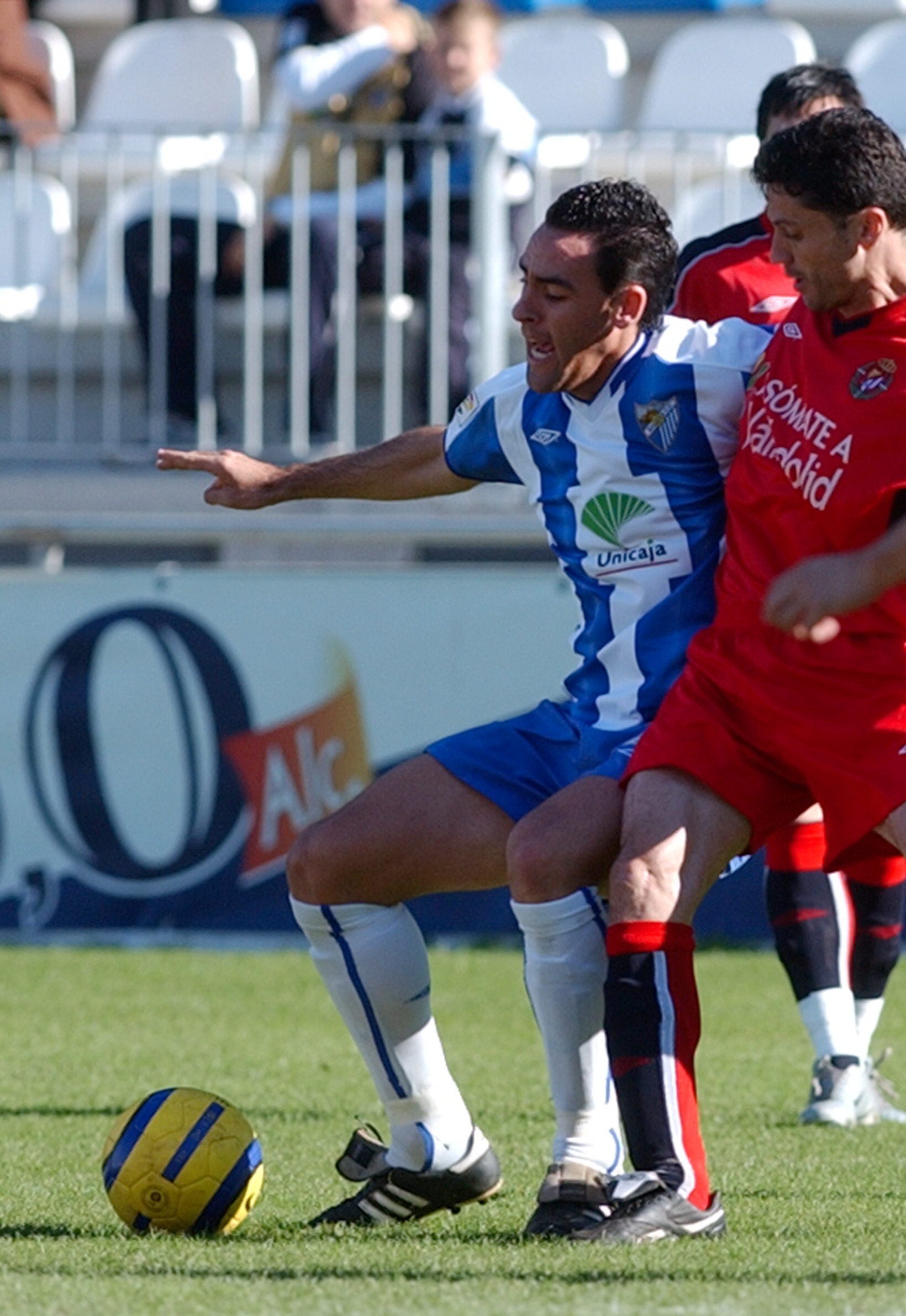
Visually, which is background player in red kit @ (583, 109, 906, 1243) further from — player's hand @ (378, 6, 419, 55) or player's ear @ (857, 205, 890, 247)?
player's hand @ (378, 6, 419, 55)

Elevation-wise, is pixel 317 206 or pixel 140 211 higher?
pixel 317 206

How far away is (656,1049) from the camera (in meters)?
4.04

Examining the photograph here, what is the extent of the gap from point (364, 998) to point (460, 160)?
645 centimetres

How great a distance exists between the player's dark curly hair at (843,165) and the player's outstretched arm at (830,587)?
2.28ft

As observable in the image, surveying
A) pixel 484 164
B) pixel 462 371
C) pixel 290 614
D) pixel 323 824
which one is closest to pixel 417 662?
pixel 290 614

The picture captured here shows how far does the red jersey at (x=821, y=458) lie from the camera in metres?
4.04

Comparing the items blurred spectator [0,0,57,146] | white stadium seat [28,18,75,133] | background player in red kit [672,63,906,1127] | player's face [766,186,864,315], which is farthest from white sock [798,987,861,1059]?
white stadium seat [28,18,75,133]

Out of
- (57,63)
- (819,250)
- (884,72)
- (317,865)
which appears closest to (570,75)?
(884,72)

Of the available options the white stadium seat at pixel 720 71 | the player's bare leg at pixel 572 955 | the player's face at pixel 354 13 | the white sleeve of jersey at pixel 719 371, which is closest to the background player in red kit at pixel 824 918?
the white sleeve of jersey at pixel 719 371

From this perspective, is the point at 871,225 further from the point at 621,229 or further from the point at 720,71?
the point at 720,71

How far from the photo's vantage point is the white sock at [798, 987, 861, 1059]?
5672mm

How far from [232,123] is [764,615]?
9.51m

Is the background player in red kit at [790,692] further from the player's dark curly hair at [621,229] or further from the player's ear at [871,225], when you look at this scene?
the player's dark curly hair at [621,229]

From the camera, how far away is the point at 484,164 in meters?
10.0
